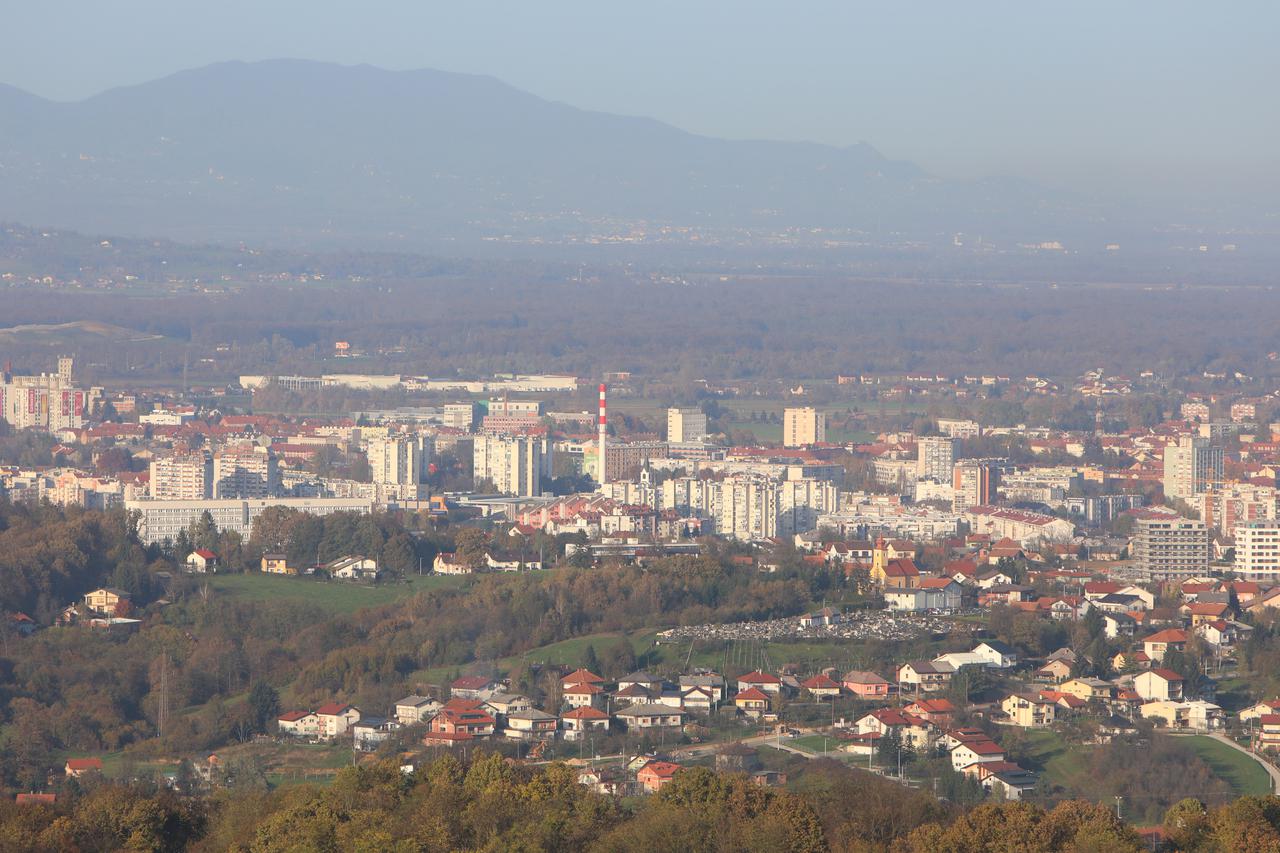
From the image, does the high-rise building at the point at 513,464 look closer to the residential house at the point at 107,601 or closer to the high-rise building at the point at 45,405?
the high-rise building at the point at 45,405

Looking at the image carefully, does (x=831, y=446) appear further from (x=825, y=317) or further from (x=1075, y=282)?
(x=1075, y=282)

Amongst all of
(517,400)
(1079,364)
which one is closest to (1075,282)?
(1079,364)

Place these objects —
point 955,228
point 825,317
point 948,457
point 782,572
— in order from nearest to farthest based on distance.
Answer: point 782,572 → point 948,457 → point 825,317 → point 955,228

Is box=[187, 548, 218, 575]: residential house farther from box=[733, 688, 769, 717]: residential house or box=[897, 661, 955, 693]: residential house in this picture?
box=[897, 661, 955, 693]: residential house

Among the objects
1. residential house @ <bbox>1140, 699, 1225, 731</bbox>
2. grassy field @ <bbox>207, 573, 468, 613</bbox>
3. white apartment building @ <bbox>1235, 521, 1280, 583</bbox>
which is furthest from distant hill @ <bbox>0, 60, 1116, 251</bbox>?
residential house @ <bbox>1140, 699, 1225, 731</bbox>

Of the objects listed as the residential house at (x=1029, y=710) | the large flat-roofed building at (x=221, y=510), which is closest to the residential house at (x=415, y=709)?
the residential house at (x=1029, y=710)

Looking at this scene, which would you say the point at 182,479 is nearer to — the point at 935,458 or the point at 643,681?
the point at 935,458
